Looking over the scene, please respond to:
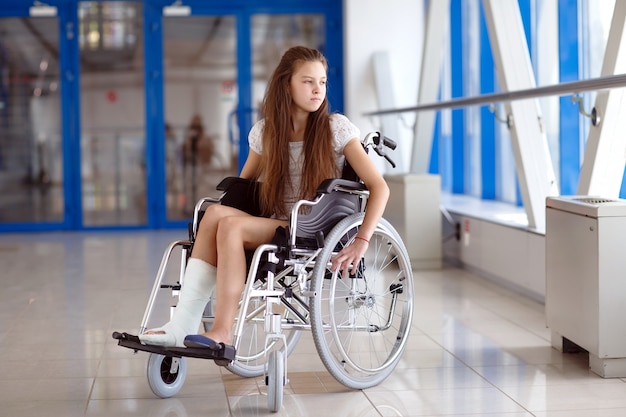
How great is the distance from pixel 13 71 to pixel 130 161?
128 cm

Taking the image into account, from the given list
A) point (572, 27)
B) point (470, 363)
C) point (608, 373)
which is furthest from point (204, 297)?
point (572, 27)

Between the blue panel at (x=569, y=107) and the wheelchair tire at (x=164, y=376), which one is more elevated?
the blue panel at (x=569, y=107)

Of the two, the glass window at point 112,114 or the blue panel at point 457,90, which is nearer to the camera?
the blue panel at point 457,90

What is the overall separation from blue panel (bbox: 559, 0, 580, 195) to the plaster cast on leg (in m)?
3.59

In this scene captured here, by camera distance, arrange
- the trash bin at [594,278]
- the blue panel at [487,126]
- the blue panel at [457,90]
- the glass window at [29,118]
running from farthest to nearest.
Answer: the glass window at [29,118] → the blue panel at [457,90] → the blue panel at [487,126] → the trash bin at [594,278]

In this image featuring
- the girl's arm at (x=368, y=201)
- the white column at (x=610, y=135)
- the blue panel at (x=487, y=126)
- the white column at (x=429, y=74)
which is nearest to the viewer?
the girl's arm at (x=368, y=201)

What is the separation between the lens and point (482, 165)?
791 centimetres

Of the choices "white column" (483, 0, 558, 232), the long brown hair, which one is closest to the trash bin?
the long brown hair

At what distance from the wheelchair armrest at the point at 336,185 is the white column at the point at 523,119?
1945 millimetres

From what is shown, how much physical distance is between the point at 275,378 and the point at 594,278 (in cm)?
109

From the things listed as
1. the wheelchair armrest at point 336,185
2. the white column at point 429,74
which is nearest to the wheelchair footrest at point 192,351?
the wheelchair armrest at point 336,185

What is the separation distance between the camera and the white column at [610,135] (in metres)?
3.60

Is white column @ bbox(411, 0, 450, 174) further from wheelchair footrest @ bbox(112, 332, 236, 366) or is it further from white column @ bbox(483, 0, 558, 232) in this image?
wheelchair footrest @ bbox(112, 332, 236, 366)

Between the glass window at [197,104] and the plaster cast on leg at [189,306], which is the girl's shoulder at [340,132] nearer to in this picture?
the plaster cast on leg at [189,306]
